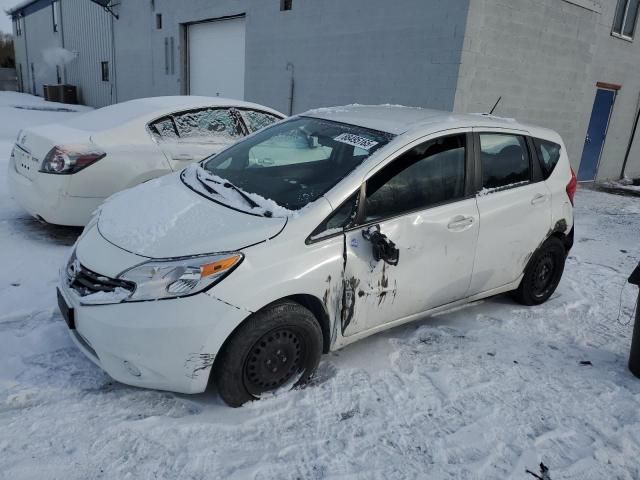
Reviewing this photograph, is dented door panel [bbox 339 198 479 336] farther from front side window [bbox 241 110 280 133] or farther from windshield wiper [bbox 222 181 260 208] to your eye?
front side window [bbox 241 110 280 133]

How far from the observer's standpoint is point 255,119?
5.66 meters

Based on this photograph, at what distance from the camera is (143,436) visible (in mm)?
2418

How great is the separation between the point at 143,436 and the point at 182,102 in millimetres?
3854

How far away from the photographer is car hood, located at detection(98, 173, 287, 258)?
8.26 ft

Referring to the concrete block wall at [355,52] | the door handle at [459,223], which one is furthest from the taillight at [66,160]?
the concrete block wall at [355,52]

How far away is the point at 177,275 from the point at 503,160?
2517 millimetres

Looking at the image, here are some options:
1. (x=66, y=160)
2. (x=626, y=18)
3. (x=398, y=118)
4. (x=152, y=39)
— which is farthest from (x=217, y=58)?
(x=398, y=118)

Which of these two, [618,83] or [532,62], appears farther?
[618,83]

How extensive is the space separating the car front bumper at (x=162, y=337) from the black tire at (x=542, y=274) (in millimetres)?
2604

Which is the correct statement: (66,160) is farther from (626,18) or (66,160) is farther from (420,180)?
(626,18)

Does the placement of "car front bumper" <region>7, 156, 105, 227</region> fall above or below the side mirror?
below

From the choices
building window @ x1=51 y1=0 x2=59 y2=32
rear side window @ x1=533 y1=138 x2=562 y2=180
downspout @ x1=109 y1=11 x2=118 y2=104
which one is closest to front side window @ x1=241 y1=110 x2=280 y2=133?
rear side window @ x1=533 y1=138 x2=562 y2=180

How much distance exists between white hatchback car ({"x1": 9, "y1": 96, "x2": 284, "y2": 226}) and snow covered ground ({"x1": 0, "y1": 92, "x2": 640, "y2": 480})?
0.92 m

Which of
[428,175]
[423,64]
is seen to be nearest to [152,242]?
[428,175]
